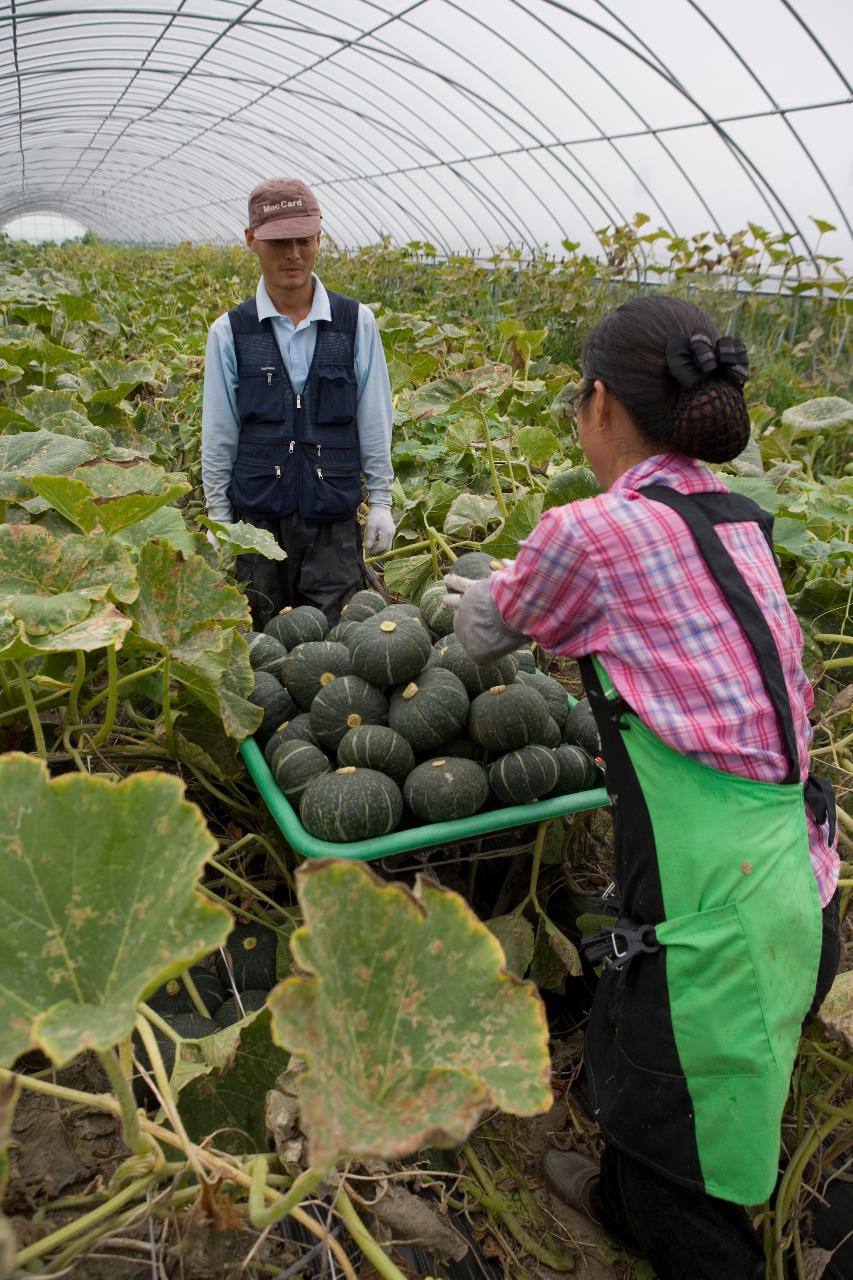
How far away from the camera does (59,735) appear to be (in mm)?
2115

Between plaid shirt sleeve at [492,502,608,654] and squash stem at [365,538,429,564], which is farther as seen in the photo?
squash stem at [365,538,429,564]

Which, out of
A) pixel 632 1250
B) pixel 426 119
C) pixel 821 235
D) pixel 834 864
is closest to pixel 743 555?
pixel 834 864

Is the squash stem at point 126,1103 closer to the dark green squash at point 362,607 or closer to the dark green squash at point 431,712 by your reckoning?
the dark green squash at point 431,712

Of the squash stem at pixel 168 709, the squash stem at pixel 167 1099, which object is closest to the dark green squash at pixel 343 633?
the squash stem at pixel 168 709

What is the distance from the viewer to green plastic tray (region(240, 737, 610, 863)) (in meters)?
1.75

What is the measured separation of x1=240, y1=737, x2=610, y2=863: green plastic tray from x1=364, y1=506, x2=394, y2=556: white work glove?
1.48m

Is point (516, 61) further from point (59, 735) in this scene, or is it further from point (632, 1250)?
point (632, 1250)

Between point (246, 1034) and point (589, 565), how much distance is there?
0.89m

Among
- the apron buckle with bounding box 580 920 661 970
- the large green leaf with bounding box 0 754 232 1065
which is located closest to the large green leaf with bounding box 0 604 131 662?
the large green leaf with bounding box 0 754 232 1065

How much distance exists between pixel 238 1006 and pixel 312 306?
223 centimetres

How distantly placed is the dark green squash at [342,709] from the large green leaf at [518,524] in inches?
24.7

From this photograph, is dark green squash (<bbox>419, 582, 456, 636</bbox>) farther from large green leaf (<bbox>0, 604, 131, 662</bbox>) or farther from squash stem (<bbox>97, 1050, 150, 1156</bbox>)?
squash stem (<bbox>97, 1050, 150, 1156</bbox>)

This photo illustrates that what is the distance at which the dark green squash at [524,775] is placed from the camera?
191 centimetres

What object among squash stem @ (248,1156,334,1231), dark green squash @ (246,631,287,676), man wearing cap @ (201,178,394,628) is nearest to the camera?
squash stem @ (248,1156,334,1231)
